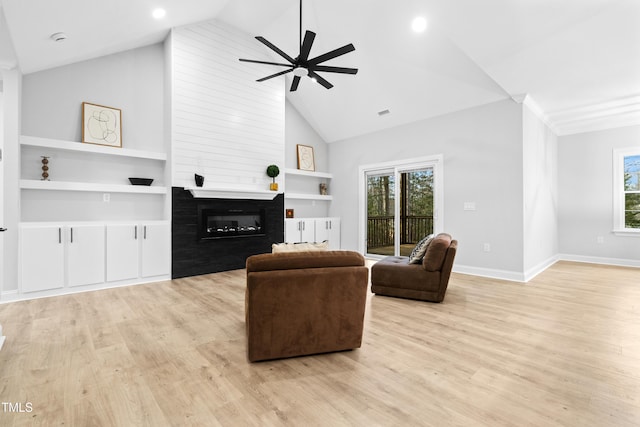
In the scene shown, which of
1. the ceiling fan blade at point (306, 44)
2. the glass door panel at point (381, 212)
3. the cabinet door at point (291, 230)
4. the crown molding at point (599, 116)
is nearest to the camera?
the ceiling fan blade at point (306, 44)

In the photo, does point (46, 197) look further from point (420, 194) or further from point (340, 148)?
point (420, 194)

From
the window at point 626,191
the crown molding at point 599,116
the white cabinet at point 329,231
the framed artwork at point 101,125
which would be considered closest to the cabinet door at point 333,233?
the white cabinet at point 329,231

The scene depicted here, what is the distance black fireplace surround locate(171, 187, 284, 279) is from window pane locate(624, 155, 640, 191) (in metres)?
6.75

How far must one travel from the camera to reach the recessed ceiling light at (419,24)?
4366 millimetres

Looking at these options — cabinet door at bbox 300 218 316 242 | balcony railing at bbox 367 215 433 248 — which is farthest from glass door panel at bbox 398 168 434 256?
cabinet door at bbox 300 218 316 242

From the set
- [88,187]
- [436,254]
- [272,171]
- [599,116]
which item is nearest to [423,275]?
[436,254]

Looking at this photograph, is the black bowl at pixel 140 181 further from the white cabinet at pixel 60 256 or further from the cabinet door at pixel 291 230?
the cabinet door at pixel 291 230

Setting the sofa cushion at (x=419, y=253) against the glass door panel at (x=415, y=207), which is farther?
the glass door panel at (x=415, y=207)

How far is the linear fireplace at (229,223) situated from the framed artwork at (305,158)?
71.4 inches

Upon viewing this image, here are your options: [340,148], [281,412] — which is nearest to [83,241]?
[281,412]

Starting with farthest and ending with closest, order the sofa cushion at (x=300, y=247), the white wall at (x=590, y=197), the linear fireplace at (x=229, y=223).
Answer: the white wall at (x=590, y=197) < the linear fireplace at (x=229, y=223) < the sofa cushion at (x=300, y=247)

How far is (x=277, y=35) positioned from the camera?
5.82 meters

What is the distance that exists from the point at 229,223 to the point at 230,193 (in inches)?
22.7

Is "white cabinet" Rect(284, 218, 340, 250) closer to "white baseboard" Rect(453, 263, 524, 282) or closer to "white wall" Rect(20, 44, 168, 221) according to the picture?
"white wall" Rect(20, 44, 168, 221)
